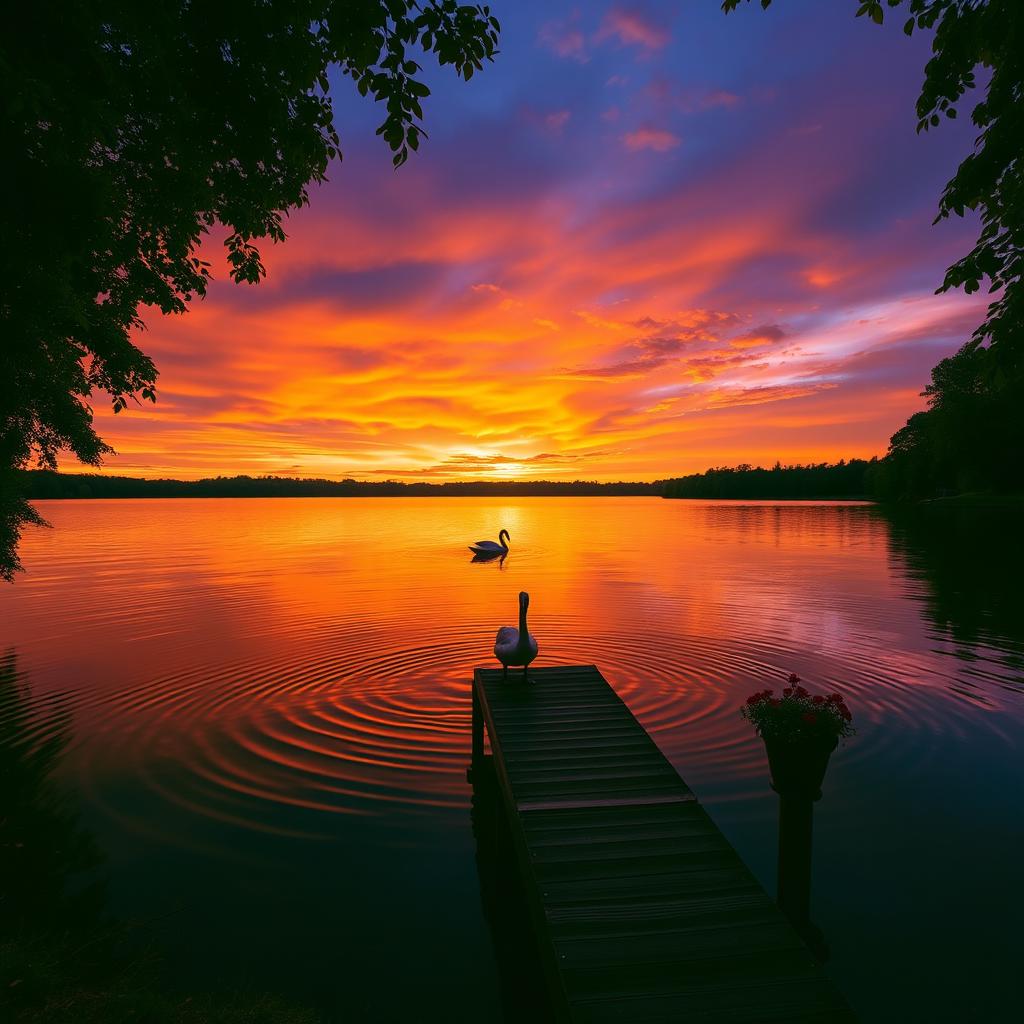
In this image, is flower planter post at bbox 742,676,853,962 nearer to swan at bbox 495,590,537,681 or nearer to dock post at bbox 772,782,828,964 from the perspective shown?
dock post at bbox 772,782,828,964

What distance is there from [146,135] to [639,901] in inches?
471

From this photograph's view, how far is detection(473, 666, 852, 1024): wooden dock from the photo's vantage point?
15.1 ft

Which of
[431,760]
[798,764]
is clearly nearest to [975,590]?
[431,760]

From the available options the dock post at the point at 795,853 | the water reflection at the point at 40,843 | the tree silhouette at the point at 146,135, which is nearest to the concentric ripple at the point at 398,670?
the water reflection at the point at 40,843

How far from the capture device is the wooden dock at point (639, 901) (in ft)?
15.1

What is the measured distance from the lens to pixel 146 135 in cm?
907

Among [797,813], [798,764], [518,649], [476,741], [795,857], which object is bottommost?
[476,741]

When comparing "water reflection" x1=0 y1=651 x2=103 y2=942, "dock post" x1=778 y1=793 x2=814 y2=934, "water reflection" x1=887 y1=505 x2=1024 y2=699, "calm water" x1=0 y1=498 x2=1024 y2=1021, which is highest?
"dock post" x1=778 y1=793 x2=814 y2=934

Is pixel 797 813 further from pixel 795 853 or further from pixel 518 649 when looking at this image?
pixel 518 649

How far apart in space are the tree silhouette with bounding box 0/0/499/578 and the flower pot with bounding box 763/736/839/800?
7.57 m

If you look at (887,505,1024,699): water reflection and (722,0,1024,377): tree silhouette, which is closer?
(722,0,1024,377): tree silhouette

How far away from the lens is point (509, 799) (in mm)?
7570

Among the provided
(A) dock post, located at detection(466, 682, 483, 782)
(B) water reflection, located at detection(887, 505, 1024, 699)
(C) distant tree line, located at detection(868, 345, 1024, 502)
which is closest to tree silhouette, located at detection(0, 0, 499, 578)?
(A) dock post, located at detection(466, 682, 483, 782)

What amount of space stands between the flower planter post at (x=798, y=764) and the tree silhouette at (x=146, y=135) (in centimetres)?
731
